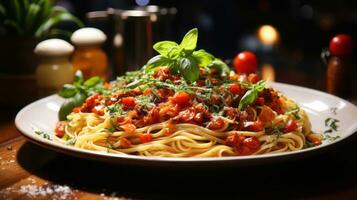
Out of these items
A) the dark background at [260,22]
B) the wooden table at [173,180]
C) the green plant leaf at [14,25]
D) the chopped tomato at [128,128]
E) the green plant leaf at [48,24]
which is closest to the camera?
the wooden table at [173,180]

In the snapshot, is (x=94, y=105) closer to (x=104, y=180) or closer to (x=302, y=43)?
(x=104, y=180)

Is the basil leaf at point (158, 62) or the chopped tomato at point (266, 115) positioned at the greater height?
the basil leaf at point (158, 62)

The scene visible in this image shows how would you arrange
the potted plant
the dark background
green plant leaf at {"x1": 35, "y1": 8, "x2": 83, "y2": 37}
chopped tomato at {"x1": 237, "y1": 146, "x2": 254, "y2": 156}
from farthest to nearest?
the dark background < green plant leaf at {"x1": 35, "y1": 8, "x2": 83, "y2": 37} < the potted plant < chopped tomato at {"x1": 237, "y1": 146, "x2": 254, "y2": 156}

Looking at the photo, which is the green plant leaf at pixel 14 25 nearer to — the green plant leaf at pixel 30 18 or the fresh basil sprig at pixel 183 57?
the green plant leaf at pixel 30 18

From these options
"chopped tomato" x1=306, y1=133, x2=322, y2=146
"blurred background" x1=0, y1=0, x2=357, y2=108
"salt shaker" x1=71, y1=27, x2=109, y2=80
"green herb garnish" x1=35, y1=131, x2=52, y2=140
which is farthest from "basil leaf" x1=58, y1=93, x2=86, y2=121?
"blurred background" x1=0, y1=0, x2=357, y2=108

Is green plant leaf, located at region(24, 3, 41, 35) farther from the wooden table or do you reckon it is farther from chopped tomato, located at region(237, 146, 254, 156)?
chopped tomato, located at region(237, 146, 254, 156)

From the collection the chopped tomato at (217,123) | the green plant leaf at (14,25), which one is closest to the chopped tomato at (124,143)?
the chopped tomato at (217,123)

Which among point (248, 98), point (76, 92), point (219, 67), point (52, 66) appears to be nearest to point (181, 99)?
point (248, 98)

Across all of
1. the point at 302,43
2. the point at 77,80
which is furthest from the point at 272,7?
the point at 77,80
